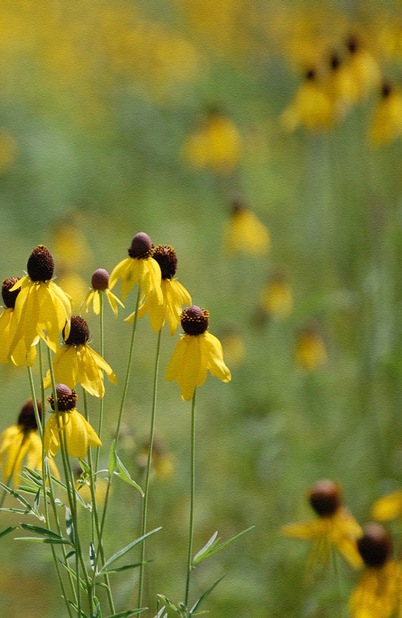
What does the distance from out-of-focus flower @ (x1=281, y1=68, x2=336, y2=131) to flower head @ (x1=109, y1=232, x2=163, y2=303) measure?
5.90 ft

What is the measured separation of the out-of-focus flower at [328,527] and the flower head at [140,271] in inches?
26.8

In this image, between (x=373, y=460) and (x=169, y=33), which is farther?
(x=169, y=33)

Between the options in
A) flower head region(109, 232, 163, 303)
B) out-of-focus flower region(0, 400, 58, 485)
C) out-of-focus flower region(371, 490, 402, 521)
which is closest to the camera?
flower head region(109, 232, 163, 303)

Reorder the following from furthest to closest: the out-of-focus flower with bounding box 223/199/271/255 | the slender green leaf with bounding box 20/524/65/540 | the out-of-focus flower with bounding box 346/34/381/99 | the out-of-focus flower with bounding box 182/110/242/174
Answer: the out-of-focus flower with bounding box 182/110/242/174
the out-of-focus flower with bounding box 223/199/271/255
the out-of-focus flower with bounding box 346/34/381/99
the slender green leaf with bounding box 20/524/65/540

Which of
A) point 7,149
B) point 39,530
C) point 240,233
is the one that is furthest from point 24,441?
point 7,149

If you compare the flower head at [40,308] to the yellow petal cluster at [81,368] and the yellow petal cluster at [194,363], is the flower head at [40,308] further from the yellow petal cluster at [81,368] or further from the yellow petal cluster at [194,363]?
the yellow petal cluster at [194,363]

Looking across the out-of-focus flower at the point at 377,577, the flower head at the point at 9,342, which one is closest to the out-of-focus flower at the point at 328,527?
the out-of-focus flower at the point at 377,577

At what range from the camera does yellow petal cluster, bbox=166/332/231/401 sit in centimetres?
133

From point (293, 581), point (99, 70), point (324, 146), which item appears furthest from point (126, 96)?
point (293, 581)

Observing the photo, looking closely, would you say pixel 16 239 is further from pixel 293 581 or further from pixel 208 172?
pixel 293 581

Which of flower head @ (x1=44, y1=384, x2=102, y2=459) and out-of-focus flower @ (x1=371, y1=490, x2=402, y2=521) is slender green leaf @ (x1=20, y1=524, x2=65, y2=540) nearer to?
flower head @ (x1=44, y1=384, x2=102, y2=459)

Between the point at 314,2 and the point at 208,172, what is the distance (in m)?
2.40

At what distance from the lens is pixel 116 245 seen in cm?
511

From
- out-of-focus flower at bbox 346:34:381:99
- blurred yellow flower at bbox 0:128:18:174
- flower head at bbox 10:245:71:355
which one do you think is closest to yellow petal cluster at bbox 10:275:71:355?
flower head at bbox 10:245:71:355
